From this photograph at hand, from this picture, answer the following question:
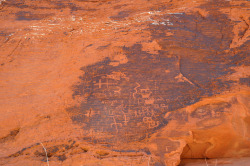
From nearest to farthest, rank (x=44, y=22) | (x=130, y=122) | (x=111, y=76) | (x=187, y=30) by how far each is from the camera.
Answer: (x=130, y=122), (x=111, y=76), (x=187, y=30), (x=44, y=22)

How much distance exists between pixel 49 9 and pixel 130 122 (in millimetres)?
2446

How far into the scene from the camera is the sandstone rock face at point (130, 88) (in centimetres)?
226

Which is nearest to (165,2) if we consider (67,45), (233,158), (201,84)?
(201,84)

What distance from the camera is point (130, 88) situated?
246 centimetres

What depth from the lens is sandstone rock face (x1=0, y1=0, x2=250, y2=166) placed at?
226 centimetres

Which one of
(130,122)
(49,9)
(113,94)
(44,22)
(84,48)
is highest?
(49,9)

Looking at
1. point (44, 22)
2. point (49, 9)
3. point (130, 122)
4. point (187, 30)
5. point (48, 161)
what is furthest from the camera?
point (49, 9)

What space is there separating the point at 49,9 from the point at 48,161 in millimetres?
2499

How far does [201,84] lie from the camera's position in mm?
2447

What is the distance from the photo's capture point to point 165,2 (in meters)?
3.17

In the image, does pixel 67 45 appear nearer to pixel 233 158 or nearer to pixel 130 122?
pixel 130 122

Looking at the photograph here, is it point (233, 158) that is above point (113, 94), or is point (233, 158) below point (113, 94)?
below

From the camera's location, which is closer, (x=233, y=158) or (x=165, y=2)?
(x=233, y=158)

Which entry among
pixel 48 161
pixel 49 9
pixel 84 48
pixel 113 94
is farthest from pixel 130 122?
pixel 49 9
